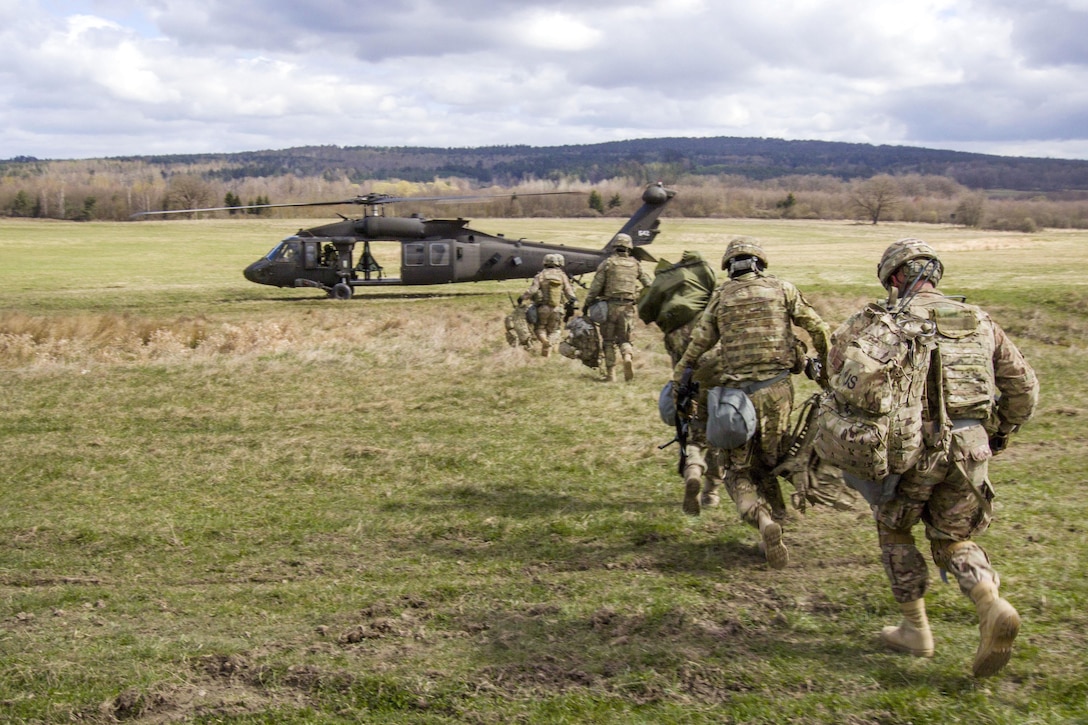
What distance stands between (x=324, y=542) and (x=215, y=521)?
3.95 ft

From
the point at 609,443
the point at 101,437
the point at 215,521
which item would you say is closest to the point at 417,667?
the point at 215,521

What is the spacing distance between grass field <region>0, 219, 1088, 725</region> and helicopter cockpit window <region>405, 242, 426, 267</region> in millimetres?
10059

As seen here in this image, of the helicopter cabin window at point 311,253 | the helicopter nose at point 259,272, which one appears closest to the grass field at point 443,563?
the helicopter nose at point 259,272

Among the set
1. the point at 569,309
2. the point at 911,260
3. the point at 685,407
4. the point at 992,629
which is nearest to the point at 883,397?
the point at 911,260

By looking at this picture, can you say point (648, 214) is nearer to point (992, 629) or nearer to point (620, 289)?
point (620, 289)

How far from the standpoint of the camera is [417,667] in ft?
16.4

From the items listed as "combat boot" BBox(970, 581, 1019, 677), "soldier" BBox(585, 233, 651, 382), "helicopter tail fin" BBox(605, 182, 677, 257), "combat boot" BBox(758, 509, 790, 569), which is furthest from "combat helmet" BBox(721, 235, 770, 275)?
"helicopter tail fin" BBox(605, 182, 677, 257)

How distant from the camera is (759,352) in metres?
6.49

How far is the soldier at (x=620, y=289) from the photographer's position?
13.0m

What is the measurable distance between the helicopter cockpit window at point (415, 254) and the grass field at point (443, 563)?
33.0 feet

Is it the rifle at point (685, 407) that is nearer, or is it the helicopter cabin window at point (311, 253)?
the rifle at point (685, 407)

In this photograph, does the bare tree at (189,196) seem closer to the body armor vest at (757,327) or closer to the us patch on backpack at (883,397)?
the body armor vest at (757,327)

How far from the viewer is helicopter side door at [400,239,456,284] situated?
25.7m

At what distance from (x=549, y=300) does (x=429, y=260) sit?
→ 1110 cm
